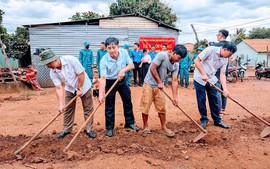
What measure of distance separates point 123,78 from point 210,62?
5.34 ft

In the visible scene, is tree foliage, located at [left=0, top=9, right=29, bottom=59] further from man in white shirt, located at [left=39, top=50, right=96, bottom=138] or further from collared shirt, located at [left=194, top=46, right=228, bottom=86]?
collared shirt, located at [left=194, top=46, right=228, bottom=86]

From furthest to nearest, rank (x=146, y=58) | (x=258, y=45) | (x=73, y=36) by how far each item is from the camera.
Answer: (x=258, y=45), (x=73, y=36), (x=146, y=58)

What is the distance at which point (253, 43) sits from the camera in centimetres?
3058

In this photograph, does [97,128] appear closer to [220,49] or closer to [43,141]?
[43,141]

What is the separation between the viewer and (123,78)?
4035 millimetres

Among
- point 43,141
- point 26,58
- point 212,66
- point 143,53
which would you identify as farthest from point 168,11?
point 43,141

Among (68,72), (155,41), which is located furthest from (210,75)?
(155,41)

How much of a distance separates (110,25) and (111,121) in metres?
8.74

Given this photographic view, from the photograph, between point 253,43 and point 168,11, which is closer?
point 168,11

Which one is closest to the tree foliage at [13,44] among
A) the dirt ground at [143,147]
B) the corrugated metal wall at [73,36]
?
the corrugated metal wall at [73,36]

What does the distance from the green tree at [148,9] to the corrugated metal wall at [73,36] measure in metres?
6.09

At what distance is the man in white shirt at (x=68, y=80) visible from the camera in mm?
3327

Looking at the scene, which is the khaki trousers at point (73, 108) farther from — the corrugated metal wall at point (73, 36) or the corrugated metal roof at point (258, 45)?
the corrugated metal roof at point (258, 45)

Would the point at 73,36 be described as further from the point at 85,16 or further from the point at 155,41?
the point at 85,16
